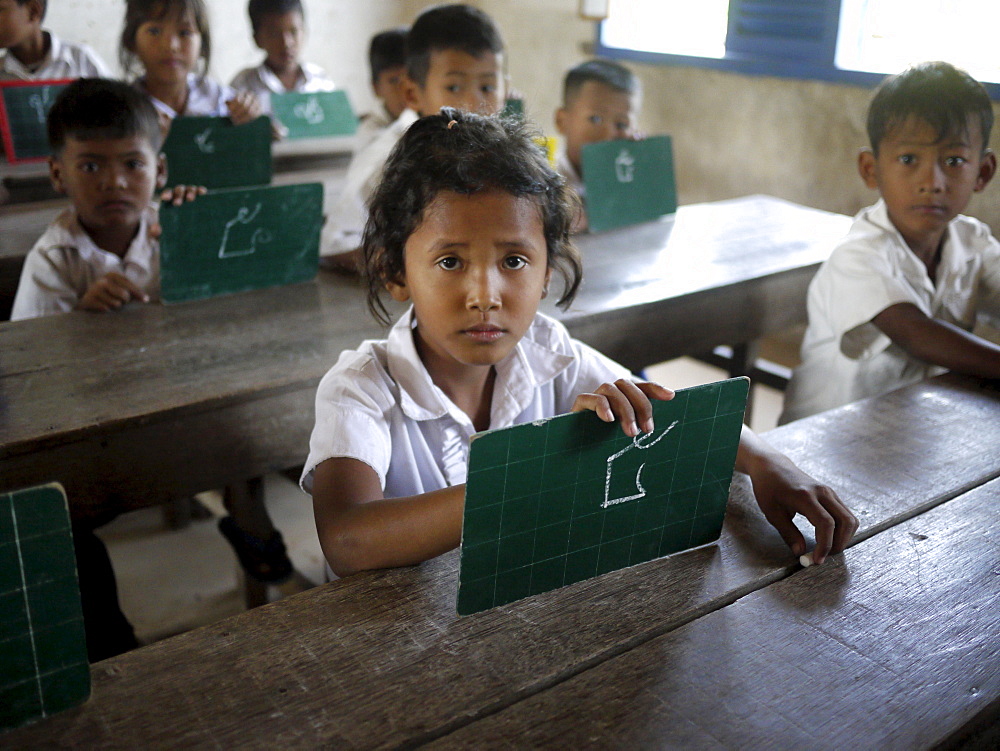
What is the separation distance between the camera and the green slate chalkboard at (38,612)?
2.16 feet

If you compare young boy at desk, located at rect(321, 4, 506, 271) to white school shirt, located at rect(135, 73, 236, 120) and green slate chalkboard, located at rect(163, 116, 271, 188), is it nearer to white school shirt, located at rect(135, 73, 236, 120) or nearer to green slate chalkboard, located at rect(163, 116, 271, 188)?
green slate chalkboard, located at rect(163, 116, 271, 188)

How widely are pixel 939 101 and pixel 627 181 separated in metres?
0.84

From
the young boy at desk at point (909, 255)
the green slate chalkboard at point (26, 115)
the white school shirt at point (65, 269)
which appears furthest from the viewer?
the green slate chalkboard at point (26, 115)

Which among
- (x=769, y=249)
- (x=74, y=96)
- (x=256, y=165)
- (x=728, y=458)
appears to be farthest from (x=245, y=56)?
(x=728, y=458)

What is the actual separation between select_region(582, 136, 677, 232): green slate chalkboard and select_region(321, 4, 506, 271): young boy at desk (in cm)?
35

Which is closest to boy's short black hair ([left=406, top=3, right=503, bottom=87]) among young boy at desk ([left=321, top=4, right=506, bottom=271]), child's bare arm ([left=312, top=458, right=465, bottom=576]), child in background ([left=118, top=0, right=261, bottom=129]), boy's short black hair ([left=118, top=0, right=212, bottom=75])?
young boy at desk ([left=321, top=4, right=506, bottom=271])

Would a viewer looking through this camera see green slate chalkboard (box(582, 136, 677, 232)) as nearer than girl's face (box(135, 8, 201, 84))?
Yes

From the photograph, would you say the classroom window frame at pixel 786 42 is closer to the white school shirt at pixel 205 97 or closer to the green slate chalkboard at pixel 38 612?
the white school shirt at pixel 205 97

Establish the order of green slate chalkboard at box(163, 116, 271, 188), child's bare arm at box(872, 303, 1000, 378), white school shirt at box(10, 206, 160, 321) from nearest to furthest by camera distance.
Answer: child's bare arm at box(872, 303, 1000, 378) < white school shirt at box(10, 206, 160, 321) < green slate chalkboard at box(163, 116, 271, 188)

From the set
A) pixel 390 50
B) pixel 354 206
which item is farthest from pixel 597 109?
pixel 390 50

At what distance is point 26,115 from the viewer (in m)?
2.75

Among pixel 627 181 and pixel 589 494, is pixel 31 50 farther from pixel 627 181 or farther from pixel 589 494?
pixel 589 494

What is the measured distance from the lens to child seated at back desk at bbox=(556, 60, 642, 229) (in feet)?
9.20

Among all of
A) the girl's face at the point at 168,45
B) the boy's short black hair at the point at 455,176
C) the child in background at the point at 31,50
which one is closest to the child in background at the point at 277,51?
the girl's face at the point at 168,45
